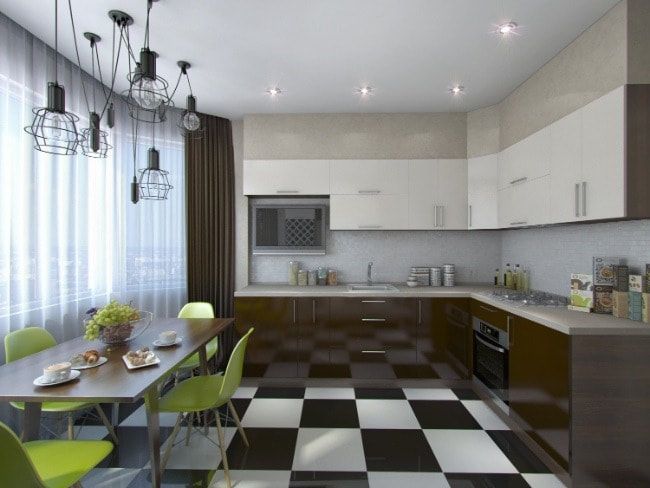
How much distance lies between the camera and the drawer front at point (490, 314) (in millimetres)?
2764

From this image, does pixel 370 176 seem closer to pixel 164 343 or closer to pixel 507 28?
pixel 507 28

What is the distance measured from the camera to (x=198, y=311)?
3.22m

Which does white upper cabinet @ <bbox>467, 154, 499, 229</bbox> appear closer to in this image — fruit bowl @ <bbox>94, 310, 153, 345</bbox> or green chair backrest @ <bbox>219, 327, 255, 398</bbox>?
green chair backrest @ <bbox>219, 327, 255, 398</bbox>

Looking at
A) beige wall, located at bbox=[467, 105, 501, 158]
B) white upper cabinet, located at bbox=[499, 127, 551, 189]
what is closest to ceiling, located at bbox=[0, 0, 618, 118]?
beige wall, located at bbox=[467, 105, 501, 158]

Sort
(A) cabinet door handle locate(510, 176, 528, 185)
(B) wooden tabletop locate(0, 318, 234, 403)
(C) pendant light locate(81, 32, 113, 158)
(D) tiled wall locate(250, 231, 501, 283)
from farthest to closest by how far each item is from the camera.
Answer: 1. (D) tiled wall locate(250, 231, 501, 283)
2. (A) cabinet door handle locate(510, 176, 528, 185)
3. (C) pendant light locate(81, 32, 113, 158)
4. (B) wooden tabletop locate(0, 318, 234, 403)

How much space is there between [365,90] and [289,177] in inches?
43.5

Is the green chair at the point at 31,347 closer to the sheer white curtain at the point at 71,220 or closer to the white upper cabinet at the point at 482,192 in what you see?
the sheer white curtain at the point at 71,220

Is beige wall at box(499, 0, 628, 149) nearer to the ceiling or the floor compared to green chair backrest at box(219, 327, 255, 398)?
nearer to the ceiling

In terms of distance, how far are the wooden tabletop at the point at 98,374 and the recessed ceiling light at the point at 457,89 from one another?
9.15 ft

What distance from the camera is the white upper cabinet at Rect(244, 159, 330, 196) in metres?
3.78

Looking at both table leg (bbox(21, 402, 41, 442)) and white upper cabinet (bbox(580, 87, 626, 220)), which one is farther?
white upper cabinet (bbox(580, 87, 626, 220))

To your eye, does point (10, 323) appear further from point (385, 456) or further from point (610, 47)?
point (610, 47)

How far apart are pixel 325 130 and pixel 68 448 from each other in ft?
10.4

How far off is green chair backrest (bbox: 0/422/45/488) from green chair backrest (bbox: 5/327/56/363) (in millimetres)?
1243
